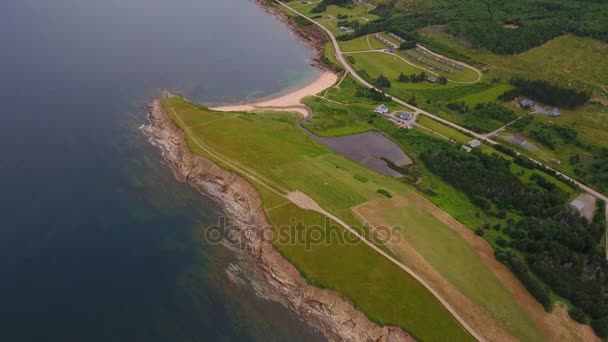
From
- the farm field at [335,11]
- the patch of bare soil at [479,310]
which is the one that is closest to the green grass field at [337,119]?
the patch of bare soil at [479,310]

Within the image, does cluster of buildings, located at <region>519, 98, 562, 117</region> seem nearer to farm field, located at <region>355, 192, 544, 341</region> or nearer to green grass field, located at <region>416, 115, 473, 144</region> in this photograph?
green grass field, located at <region>416, 115, 473, 144</region>

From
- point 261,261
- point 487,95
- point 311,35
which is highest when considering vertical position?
point 311,35

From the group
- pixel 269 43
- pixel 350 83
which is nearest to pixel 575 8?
pixel 350 83

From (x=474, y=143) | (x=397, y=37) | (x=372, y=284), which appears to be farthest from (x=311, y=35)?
(x=372, y=284)

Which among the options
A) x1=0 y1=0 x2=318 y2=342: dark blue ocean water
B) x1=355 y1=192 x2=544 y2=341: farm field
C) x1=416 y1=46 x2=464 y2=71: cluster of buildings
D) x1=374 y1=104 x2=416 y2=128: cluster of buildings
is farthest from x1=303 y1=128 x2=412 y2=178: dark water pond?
x1=416 y1=46 x2=464 y2=71: cluster of buildings

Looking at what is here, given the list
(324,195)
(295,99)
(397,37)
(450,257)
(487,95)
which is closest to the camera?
(450,257)

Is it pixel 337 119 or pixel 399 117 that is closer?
pixel 337 119

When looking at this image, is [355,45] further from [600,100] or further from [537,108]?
[600,100]
